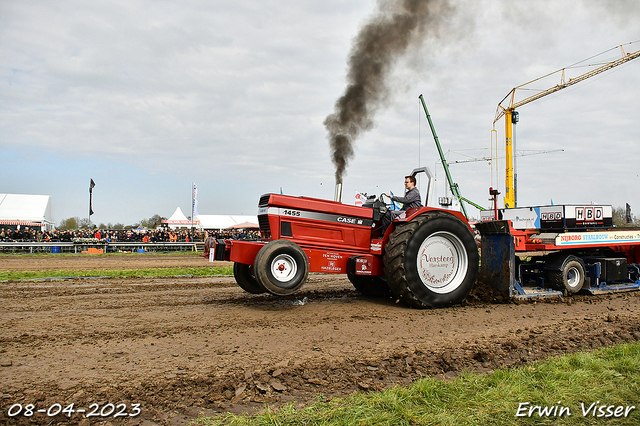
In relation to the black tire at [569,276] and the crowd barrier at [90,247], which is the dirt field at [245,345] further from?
the crowd barrier at [90,247]

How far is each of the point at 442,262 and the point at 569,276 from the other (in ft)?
11.4

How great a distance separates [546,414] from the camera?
325 cm

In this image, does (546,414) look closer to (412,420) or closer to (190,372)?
(412,420)

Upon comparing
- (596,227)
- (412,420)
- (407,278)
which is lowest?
(412,420)

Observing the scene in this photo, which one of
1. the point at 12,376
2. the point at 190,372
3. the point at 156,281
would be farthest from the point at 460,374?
the point at 156,281

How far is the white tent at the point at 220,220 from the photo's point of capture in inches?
2031

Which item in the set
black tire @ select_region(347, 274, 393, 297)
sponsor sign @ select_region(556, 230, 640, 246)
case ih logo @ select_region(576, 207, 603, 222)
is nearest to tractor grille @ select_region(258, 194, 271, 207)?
black tire @ select_region(347, 274, 393, 297)

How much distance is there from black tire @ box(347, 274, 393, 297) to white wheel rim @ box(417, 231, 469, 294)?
4.44 ft

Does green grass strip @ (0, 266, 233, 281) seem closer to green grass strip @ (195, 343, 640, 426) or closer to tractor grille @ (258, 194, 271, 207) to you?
tractor grille @ (258, 194, 271, 207)

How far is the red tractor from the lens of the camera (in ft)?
22.3

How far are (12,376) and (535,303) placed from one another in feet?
25.5

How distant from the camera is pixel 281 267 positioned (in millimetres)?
6473

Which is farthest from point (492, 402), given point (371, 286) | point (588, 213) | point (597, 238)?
point (588, 213)

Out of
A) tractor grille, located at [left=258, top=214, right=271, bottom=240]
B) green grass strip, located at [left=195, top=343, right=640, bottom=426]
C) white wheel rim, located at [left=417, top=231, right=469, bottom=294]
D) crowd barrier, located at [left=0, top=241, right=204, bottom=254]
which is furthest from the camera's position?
crowd barrier, located at [left=0, top=241, right=204, bottom=254]
